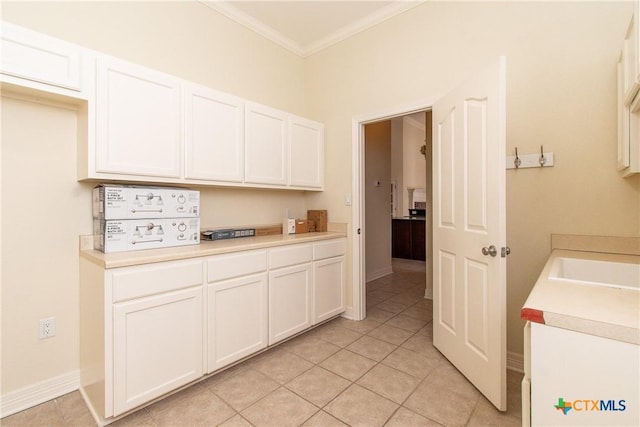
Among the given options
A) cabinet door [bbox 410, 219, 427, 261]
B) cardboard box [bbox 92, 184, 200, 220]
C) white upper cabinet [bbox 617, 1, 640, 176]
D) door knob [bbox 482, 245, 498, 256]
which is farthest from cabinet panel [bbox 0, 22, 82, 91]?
cabinet door [bbox 410, 219, 427, 261]

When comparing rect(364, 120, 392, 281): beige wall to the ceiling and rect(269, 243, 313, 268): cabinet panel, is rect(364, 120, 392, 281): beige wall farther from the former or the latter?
rect(269, 243, 313, 268): cabinet panel

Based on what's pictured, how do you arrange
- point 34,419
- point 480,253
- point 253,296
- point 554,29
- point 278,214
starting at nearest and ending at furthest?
point 34,419 → point 480,253 → point 554,29 → point 253,296 → point 278,214

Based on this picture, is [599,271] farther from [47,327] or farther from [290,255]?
[47,327]

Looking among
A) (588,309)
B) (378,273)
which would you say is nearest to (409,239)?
(378,273)

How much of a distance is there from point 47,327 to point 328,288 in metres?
2.06

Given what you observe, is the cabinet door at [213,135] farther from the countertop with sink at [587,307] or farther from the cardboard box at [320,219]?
the countertop with sink at [587,307]

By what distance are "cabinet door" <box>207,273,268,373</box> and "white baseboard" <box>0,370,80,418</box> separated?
2.89ft

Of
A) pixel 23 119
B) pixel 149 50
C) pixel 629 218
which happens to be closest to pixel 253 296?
pixel 23 119

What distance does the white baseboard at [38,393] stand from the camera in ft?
5.43

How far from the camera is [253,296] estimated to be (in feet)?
7.10

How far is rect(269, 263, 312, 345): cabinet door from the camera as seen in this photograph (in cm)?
232

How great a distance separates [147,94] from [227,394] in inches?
78.3

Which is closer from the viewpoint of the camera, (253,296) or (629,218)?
(629,218)

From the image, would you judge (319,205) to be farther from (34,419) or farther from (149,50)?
(34,419)
